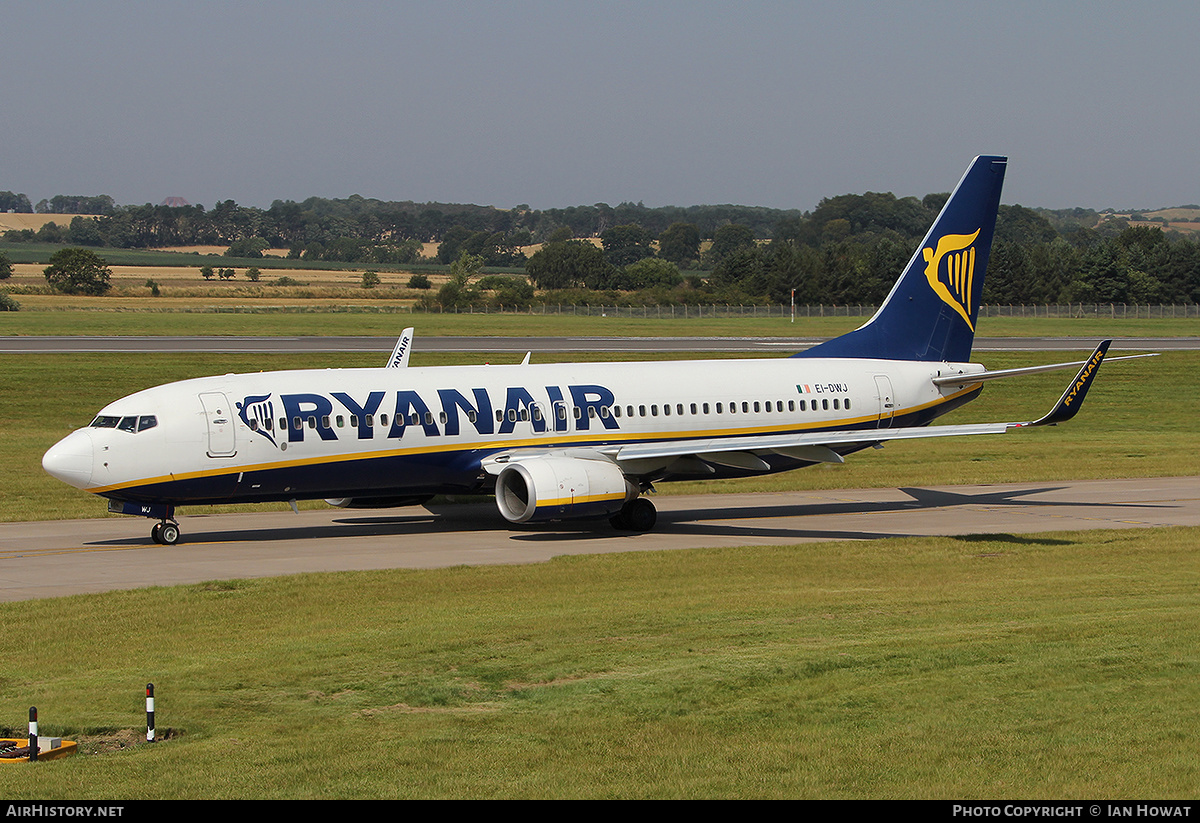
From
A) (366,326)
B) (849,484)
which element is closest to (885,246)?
(366,326)

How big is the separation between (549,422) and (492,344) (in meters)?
54.2

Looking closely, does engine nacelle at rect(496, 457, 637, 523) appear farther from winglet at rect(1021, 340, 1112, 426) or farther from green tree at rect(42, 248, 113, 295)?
green tree at rect(42, 248, 113, 295)

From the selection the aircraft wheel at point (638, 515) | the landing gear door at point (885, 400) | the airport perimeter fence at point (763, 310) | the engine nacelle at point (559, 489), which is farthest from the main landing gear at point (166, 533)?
the airport perimeter fence at point (763, 310)

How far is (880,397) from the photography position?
39.4 meters

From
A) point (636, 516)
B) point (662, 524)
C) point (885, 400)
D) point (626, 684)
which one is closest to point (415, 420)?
point (636, 516)

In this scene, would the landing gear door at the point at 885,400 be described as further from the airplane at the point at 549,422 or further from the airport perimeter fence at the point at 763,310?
the airport perimeter fence at the point at 763,310

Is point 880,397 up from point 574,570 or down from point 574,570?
up

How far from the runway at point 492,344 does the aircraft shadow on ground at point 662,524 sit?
39163 millimetres

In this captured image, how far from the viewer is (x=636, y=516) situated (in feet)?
113

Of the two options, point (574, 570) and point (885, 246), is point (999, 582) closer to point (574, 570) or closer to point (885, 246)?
point (574, 570)

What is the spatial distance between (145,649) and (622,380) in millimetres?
18347

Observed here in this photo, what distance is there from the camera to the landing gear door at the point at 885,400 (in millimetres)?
39438

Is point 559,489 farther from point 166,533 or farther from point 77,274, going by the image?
point 77,274

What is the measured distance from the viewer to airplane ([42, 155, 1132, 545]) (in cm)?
3106
